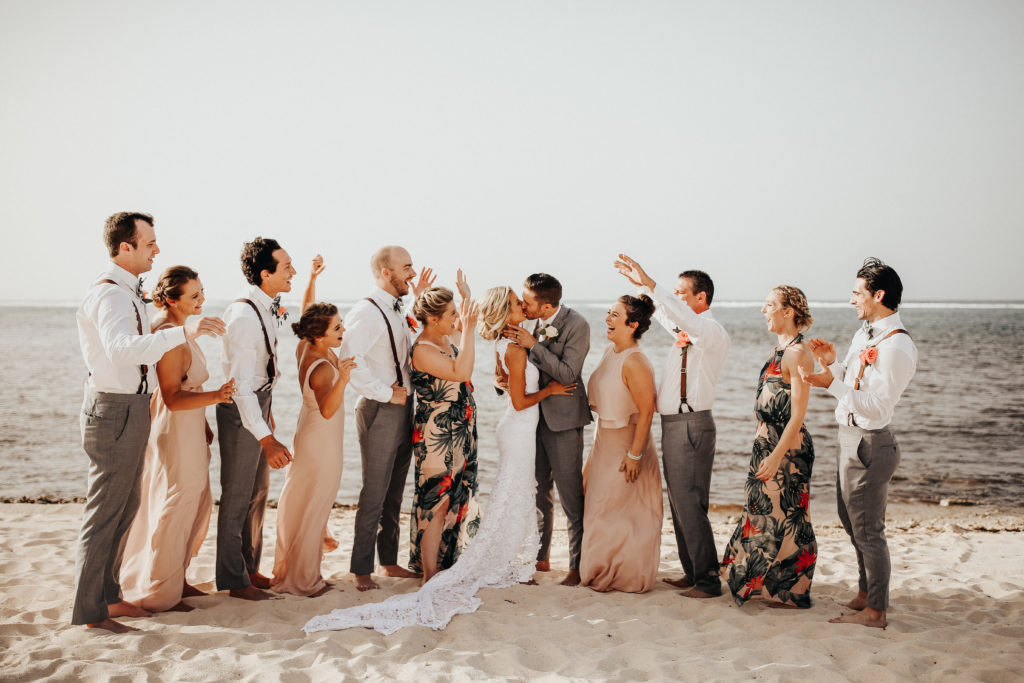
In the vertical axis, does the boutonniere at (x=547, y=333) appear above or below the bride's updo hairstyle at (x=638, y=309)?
below

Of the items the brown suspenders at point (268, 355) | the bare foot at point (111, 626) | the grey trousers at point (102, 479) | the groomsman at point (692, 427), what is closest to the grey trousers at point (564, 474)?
the groomsman at point (692, 427)

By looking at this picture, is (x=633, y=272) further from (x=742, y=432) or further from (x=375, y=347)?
(x=742, y=432)

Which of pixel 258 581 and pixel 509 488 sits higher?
pixel 509 488

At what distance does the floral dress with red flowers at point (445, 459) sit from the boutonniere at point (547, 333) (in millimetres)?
666

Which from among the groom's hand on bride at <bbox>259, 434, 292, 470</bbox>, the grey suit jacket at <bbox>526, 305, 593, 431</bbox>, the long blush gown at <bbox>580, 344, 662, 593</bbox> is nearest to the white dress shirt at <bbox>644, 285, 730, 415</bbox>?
the long blush gown at <bbox>580, 344, 662, 593</bbox>

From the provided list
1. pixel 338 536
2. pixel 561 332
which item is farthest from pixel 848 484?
pixel 338 536

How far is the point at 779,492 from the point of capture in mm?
4914

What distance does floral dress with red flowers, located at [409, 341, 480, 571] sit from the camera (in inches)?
207

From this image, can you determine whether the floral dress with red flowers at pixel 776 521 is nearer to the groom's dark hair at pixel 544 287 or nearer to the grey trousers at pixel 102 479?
the groom's dark hair at pixel 544 287

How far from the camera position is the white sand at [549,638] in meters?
3.86

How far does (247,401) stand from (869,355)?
161 inches

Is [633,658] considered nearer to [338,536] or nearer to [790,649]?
[790,649]

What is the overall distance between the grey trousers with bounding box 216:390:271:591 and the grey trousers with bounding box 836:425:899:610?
13.1ft

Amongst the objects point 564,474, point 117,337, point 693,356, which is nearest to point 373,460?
point 564,474
